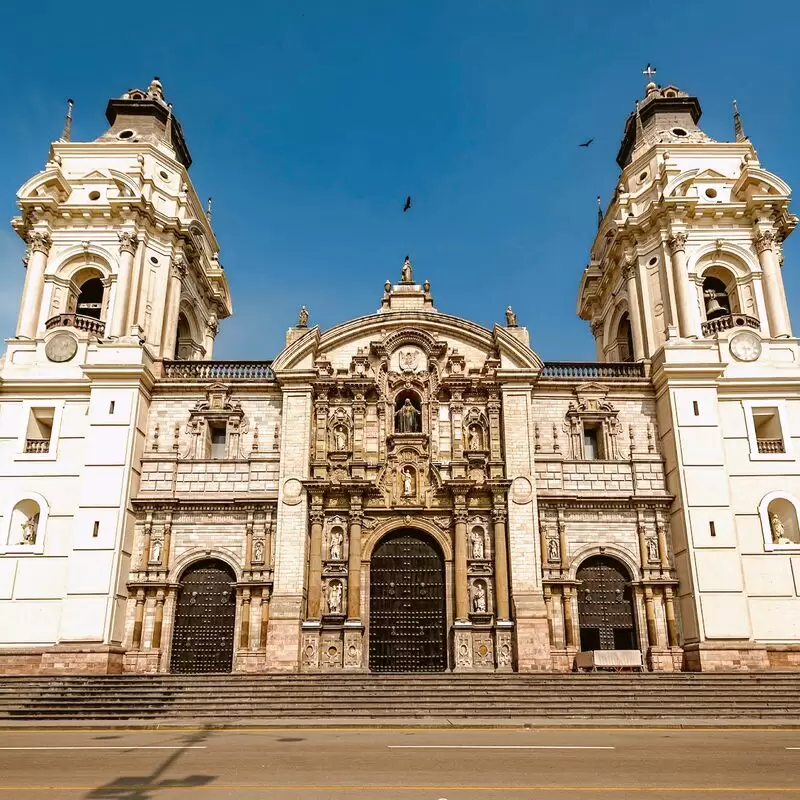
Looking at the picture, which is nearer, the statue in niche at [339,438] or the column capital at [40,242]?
the statue in niche at [339,438]

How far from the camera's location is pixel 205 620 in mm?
27453

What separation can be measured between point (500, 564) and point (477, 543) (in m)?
1.22

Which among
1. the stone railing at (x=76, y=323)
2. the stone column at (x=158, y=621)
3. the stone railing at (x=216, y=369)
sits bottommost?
the stone column at (x=158, y=621)

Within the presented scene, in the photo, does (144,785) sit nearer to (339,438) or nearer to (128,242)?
(339,438)

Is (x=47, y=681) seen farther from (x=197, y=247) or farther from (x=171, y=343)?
(x=197, y=247)

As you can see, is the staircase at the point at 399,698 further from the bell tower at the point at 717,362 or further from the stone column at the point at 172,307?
the stone column at the point at 172,307

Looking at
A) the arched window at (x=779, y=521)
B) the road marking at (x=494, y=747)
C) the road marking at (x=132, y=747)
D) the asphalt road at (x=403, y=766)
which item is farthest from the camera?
the arched window at (x=779, y=521)

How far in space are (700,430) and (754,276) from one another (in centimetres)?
850

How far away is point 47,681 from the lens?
23.2m

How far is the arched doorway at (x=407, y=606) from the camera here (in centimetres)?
2708

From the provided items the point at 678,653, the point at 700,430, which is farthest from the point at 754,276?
the point at 678,653

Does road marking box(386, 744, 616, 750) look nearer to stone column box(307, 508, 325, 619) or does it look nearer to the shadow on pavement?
the shadow on pavement

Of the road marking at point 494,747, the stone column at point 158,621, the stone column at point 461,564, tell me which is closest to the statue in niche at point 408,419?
the stone column at point 461,564

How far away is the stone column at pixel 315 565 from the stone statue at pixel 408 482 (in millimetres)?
3351
